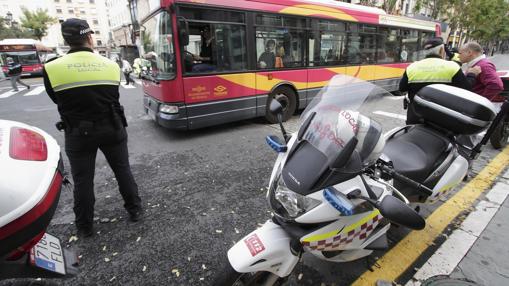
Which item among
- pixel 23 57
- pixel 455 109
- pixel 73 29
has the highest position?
pixel 23 57

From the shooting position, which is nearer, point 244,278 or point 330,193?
point 330,193

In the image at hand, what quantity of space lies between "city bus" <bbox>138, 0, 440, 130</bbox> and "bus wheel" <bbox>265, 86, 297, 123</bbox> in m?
0.02

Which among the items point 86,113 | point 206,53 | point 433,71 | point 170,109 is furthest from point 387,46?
point 86,113

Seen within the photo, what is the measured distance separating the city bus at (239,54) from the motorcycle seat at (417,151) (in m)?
3.72

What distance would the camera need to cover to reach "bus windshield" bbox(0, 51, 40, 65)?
19656 millimetres

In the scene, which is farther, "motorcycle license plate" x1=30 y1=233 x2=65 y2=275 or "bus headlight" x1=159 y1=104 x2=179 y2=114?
"bus headlight" x1=159 y1=104 x2=179 y2=114

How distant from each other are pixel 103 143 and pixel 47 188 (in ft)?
4.12

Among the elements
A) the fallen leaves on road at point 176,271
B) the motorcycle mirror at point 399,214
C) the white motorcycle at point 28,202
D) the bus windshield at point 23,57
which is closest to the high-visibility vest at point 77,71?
the white motorcycle at point 28,202

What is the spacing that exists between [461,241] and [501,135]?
3356 millimetres

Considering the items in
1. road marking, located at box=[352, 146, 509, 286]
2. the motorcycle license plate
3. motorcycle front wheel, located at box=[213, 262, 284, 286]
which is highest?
the motorcycle license plate

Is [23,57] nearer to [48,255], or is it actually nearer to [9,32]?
[48,255]

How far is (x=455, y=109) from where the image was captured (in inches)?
89.9

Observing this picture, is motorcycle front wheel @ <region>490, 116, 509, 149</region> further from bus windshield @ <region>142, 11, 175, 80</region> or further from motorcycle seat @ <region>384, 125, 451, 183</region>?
bus windshield @ <region>142, 11, 175, 80</region>

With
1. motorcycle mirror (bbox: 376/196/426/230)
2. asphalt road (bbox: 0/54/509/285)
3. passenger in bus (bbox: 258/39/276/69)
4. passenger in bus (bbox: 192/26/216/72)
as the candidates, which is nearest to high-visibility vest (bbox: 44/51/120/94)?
asphalt road (bbox: 0/54/509/285)
